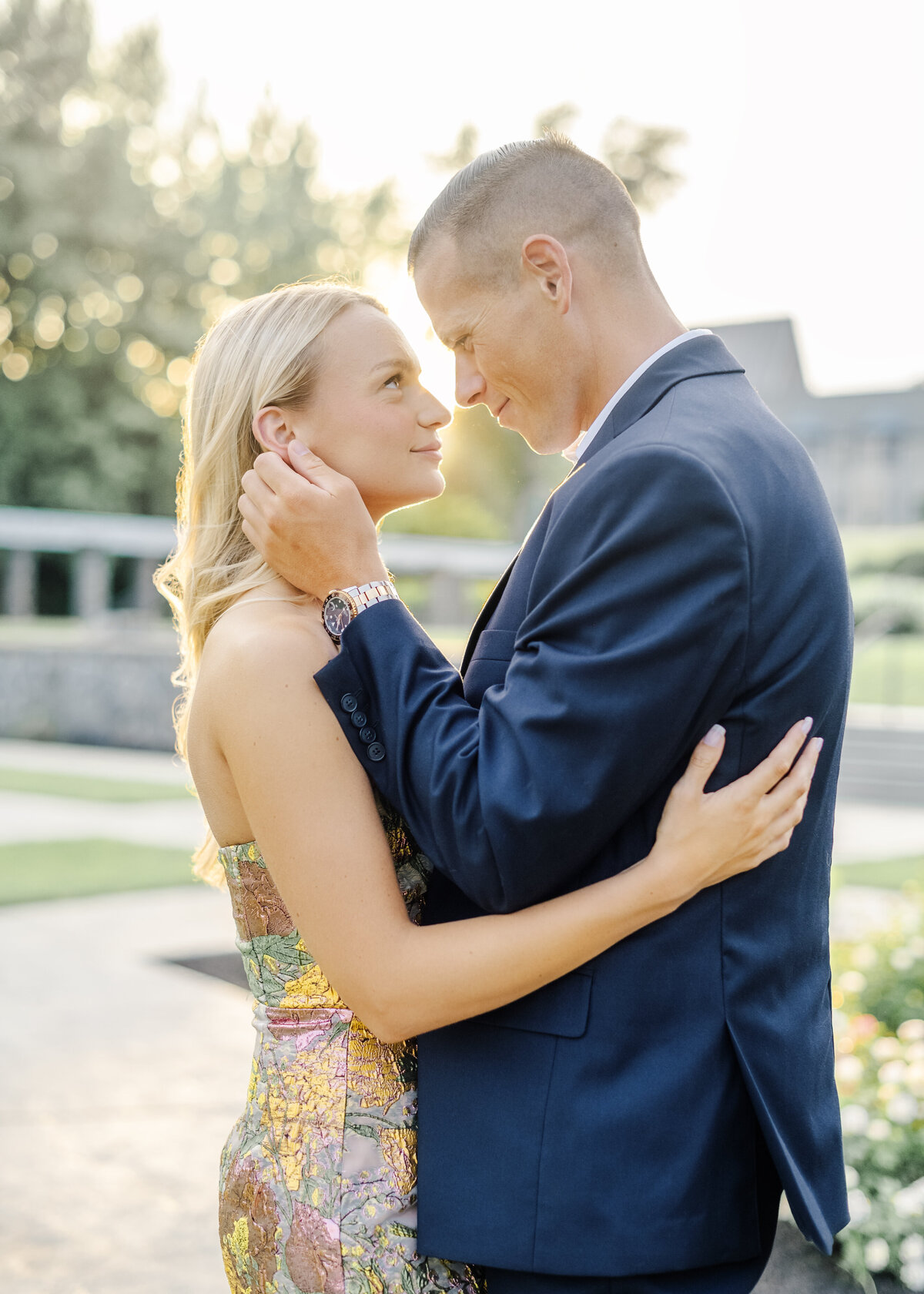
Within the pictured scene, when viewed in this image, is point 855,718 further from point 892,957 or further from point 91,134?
point 91,134

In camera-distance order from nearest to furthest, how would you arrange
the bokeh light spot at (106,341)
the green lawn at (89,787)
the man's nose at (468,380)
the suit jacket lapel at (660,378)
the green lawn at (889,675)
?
the suit jacket lapel at (660,378), the man's nose at (468,380), the green lawn at (89,787), the green lawn at (889,675), the bokeh light spot at (106,341)

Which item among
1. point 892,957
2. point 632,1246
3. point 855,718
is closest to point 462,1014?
point 632,1246

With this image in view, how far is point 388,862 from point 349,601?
0.36 m

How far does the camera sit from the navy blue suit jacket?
4.87ft

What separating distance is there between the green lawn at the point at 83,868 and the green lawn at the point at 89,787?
259cm

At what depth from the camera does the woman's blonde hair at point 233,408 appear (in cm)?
206

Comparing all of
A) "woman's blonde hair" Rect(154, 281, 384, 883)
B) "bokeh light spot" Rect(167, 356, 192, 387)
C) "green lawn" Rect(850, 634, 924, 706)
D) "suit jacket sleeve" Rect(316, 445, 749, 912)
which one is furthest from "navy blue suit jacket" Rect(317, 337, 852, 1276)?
"bokeh light spot" Rect(167, 356, 192, 387)

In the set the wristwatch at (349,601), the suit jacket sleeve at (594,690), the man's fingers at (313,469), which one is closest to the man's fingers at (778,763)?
the suit jacket sleeve at (594,690)

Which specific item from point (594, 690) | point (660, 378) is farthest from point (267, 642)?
point (660, 378)

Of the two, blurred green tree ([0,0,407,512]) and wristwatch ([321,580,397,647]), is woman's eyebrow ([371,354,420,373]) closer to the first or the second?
wristwatch ([321,580,397,647])

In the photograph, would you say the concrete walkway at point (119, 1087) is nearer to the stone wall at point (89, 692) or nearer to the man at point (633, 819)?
the man at point (633, 819)

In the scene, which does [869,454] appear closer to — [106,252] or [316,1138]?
[106,252]

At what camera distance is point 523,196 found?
1972 millimetres

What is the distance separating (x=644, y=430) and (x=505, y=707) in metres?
0.39
